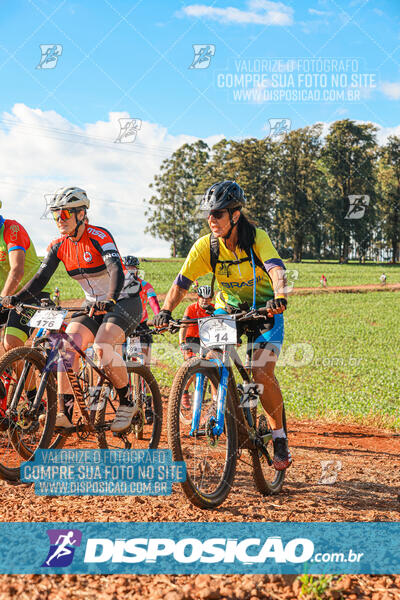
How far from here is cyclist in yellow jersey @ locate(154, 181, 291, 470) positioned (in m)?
4.41

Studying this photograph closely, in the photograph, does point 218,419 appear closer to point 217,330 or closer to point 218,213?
point 217,330

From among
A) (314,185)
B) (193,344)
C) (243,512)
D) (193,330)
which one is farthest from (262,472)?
(314,185)

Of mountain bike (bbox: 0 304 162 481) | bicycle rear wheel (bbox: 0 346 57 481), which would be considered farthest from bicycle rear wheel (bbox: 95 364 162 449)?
bicycle rear wheel (bbox: 0 346 57 481)

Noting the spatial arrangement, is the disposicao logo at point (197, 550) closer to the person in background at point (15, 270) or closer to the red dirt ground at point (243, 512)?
the red dirt ground at point (243, 512)

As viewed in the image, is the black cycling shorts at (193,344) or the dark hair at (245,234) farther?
the black cycling shorts at (193,344)

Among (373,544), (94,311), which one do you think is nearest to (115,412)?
(94,311)

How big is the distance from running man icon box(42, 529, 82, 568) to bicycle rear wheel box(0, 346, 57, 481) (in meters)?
1.46

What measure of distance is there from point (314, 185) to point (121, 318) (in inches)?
2622

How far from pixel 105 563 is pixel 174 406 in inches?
44.6

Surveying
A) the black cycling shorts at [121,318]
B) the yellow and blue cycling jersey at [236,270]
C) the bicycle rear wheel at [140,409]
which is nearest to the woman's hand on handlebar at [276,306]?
the yellow and blue cycling jersey at [236,270]

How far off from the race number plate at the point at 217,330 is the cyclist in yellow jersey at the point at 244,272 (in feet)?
1.14

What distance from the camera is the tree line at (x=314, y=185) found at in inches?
2562

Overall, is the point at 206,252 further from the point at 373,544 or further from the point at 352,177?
the point at 352,177

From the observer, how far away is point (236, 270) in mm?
4676
